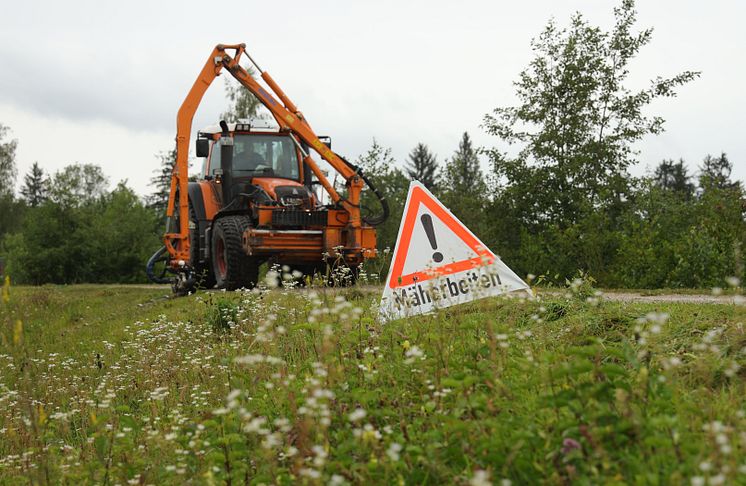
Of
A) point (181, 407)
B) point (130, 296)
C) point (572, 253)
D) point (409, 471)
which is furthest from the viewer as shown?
point (572, 253)

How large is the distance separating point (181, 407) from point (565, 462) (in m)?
3.16

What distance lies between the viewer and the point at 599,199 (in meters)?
19.9

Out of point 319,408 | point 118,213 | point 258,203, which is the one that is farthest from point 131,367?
point 118,213

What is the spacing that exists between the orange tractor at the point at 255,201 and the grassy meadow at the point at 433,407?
627 centimetres

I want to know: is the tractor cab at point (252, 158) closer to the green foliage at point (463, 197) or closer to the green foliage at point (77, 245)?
the green foliage at point (463, 197)

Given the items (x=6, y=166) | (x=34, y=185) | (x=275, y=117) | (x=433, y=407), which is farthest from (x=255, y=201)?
(x=34, y=185)

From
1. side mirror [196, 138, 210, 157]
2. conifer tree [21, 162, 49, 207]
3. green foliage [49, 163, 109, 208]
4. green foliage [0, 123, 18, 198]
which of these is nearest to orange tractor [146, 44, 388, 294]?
side mirror [196, 138, 210, 157]

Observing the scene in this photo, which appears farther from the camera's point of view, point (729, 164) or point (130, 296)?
point (729, 164)

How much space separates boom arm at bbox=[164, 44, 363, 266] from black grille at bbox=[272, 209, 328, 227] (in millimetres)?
468

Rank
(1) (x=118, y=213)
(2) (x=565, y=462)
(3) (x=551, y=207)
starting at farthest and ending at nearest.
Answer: (1) (x=118, y=213) < (3) (x=551, y=207) < (2) (x=565, y=462)

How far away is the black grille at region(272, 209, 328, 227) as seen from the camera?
44.8 ft

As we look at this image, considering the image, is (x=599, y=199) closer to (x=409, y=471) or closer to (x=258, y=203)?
(x=258, y=203)

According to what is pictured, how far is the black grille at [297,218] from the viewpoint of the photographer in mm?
13648

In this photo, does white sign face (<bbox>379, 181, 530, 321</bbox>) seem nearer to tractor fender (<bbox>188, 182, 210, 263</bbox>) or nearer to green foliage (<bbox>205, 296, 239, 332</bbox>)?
green foliage (<bbox>205, 296, 239, 332</bbox>)
